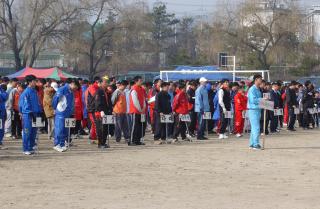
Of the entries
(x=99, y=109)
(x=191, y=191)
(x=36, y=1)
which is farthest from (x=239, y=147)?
(x=36, y=1)

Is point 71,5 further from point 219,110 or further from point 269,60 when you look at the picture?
point 219,110

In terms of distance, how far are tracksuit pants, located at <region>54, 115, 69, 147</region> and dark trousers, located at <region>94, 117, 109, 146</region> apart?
880mm

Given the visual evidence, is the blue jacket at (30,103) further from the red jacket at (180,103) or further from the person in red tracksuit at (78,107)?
the red jacket at (180,103)

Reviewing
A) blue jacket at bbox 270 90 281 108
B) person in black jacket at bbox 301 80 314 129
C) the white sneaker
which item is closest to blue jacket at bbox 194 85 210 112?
blue jacket at bbox 270 90 281 108

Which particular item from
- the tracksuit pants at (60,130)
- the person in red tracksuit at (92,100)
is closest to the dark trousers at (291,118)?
the person in red tracksuit at (92,100)

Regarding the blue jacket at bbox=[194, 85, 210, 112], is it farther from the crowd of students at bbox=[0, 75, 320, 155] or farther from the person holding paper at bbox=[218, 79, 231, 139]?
the person holding paper at bbox=[218, 79, 231, 139]

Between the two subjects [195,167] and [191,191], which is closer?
[191,191]

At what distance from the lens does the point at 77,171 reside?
13586 mm

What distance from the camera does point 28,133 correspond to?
1645cm

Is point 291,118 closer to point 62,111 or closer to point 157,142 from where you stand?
point 157,142

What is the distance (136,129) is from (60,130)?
2.67 m

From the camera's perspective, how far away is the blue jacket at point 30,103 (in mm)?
16328

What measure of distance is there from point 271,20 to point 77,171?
168 feet

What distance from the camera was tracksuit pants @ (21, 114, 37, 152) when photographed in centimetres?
1636
